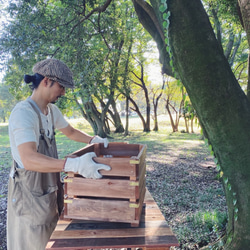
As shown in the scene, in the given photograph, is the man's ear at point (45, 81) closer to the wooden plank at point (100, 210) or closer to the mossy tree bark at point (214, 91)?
the wooden plank at point (100, 210)

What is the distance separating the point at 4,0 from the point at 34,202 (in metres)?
4.90

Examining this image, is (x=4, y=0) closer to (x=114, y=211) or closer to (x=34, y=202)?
(x=34, y=202)

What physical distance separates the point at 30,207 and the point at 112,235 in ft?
2.26

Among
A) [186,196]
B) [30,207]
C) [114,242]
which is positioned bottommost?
[186,196]

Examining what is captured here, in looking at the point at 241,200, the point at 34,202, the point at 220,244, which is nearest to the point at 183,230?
the point at 220,244

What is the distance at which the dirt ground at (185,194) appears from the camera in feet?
10.6

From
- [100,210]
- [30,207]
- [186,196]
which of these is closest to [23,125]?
[30,207]

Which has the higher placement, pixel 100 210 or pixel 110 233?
pixel 100 210

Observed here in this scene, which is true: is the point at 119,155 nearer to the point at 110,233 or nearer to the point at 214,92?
the point at 110,233

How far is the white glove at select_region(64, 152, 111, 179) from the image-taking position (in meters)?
1.50

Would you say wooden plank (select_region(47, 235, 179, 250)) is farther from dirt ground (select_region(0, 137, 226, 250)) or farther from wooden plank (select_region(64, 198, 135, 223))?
dirt ground (select_region(0, 137, 226, 250))

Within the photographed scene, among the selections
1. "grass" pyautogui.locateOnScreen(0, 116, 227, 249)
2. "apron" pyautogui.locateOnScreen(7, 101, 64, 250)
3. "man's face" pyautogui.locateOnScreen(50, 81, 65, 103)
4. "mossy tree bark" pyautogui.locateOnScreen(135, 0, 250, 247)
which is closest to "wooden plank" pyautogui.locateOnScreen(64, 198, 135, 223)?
"apron" pyautogui.locateOnScreen(7, 101, 64, 250)

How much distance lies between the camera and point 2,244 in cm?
328

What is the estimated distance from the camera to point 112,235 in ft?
4.98
